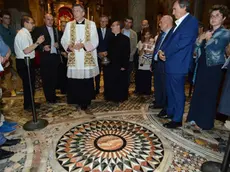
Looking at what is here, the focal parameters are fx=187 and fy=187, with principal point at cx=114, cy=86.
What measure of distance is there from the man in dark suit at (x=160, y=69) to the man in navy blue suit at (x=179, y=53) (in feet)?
1.28

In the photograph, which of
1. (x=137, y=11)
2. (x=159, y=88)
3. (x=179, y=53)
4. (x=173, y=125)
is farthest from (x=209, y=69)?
(x=137, y=11)

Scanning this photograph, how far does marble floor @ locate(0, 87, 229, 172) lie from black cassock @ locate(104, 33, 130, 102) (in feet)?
1.87

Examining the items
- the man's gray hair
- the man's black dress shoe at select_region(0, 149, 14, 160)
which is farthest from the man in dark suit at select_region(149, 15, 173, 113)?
the man's black dress shoe at select_region(0, 149, 14, 160)

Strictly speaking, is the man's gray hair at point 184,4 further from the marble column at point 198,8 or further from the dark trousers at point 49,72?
the marble column at point 198,8

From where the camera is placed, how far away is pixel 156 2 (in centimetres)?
1298

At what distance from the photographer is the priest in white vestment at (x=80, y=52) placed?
3.32 meters

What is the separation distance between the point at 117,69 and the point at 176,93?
147 centimetres

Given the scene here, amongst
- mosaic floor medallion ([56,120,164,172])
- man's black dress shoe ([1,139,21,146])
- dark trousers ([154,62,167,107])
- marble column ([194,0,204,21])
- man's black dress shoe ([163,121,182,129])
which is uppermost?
marble column ([194,0,204,21])

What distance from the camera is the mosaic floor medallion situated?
211cm

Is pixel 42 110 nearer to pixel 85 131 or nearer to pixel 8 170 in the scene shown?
pixel 85 131

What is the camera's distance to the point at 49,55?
3812mm

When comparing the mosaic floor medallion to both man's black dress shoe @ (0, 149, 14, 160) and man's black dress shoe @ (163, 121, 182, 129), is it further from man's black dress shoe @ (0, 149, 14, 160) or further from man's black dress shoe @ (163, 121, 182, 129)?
man's black dress shoe @ (0, 149, 14, 160)

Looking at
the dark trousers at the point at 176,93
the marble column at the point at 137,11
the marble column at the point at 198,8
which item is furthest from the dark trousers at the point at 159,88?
the marble column at the point at 198,8

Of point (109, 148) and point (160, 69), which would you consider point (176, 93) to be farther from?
point (109, 148)
